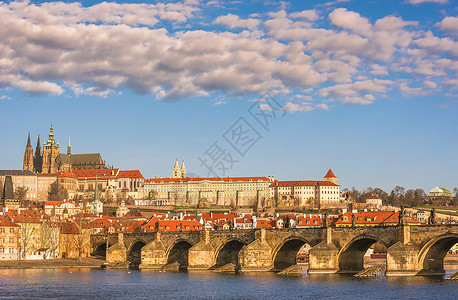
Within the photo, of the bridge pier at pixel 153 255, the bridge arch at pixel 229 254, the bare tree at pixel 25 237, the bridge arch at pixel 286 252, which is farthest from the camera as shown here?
the bare tree at pixel 25 237

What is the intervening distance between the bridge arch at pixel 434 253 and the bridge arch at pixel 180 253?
33.4 metres

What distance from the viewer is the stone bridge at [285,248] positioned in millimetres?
64625

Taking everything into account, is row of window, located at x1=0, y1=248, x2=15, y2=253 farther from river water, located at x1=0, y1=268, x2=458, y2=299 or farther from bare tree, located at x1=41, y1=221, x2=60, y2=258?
river water, located at x1=0, y1=268, x2=458, y2=299

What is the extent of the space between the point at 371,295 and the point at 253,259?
23670mm

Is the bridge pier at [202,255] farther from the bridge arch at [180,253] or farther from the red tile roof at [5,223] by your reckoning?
the red tile roof at [5,223]

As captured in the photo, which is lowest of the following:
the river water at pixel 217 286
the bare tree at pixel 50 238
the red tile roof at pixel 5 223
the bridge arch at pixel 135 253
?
the river water at pixel 217 286

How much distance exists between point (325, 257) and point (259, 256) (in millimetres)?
9002

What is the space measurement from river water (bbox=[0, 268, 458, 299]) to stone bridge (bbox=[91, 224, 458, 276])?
2132 mm

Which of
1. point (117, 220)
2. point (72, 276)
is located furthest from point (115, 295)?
point (117, 220)

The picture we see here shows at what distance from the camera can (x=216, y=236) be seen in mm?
82562

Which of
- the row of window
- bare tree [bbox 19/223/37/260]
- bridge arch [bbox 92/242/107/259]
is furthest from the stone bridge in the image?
the row of window

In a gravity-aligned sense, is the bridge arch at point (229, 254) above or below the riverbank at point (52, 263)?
above

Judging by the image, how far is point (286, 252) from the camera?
263 feet

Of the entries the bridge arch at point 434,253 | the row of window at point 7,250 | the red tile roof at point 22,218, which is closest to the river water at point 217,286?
the bridge arch at point 434,253
